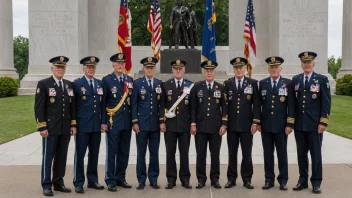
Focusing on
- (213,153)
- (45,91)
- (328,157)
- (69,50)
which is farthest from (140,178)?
(69,50)

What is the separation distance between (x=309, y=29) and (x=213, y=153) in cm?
2003

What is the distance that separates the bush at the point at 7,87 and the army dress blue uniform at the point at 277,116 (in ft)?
68.8

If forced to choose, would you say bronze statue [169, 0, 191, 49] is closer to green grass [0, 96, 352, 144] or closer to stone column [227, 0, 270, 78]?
stone column [227, 0, 270, 78]

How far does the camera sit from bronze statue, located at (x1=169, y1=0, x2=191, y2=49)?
23.5 metres

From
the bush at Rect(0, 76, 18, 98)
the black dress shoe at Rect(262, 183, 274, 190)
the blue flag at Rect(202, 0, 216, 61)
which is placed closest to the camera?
the black dress shoe at Rect(262, 183, 274, 190)

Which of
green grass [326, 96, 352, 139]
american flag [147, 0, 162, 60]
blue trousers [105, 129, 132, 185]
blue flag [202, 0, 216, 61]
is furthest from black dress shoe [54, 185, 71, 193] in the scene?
american flag [147, 0, 162, 60]

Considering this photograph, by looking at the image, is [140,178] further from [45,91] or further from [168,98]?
[45,91]

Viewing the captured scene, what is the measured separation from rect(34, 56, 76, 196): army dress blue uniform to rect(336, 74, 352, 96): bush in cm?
2151

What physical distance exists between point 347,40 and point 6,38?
22431 mm

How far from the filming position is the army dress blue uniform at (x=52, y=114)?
23.2ft

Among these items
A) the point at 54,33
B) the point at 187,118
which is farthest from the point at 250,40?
the point at 54,33

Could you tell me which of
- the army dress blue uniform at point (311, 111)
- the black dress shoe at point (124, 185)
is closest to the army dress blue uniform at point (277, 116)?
the army dress blue uniform at point (311, 111)

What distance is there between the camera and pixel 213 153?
755 cm

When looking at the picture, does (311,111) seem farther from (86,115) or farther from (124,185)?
(86,115)
